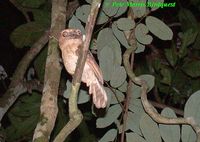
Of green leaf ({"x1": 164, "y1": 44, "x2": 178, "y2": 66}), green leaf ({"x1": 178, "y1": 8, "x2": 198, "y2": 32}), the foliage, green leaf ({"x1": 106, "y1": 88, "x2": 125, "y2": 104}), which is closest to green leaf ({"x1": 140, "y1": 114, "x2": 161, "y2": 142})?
the foliage

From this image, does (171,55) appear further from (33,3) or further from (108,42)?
(108,42)

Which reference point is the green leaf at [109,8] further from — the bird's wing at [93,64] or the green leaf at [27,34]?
the green leaf at [27,34]

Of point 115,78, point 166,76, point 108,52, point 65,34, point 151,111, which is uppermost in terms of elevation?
point 65,34

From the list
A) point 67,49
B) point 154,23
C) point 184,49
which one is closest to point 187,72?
point 184,49

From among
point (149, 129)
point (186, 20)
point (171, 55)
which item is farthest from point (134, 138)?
point (186, 20)

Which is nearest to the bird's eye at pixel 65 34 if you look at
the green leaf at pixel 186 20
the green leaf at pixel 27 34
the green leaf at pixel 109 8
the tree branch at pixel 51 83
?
the tree branch at pixel 51 83

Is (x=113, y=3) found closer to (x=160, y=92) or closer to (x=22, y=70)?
(x=22, y=70)
